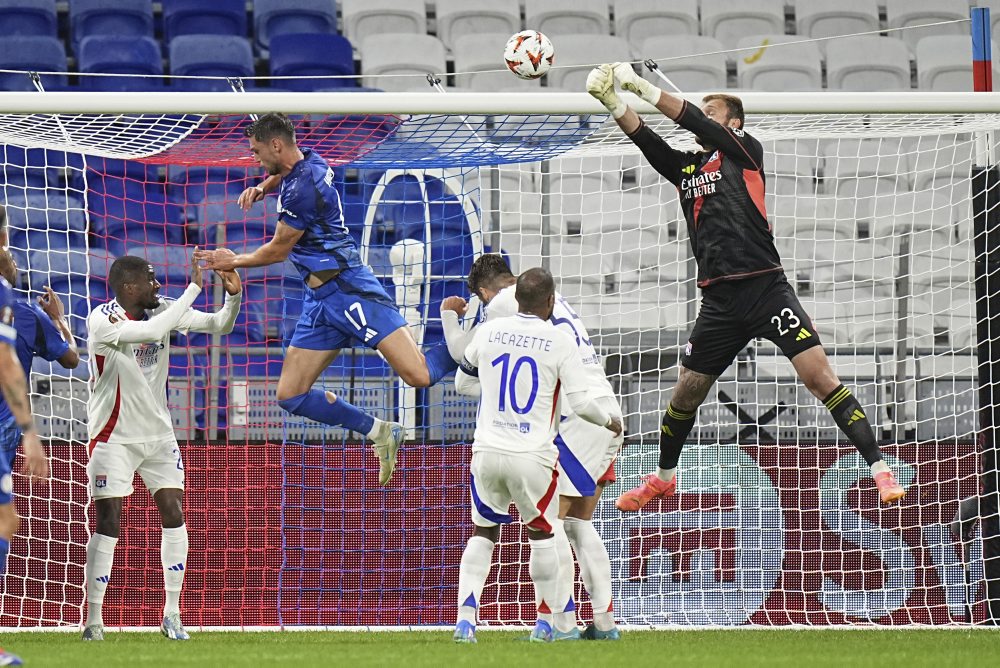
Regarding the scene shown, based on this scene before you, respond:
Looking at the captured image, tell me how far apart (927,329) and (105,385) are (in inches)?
Answer: 232

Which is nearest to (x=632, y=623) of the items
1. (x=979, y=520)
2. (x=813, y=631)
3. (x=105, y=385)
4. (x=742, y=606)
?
(x=742, y=606)

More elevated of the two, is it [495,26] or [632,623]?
[495,26]

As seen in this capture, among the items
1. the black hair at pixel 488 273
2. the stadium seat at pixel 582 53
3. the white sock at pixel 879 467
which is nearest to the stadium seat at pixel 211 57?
the stadium seat at pixel 582 53

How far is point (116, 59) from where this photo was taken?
504 inches

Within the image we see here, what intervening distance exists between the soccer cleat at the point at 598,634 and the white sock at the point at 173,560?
2141 mm

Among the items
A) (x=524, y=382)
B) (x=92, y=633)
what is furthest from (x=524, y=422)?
(x=92, y=633)

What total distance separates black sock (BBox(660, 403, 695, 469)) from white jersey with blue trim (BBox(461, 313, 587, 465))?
3.87ft

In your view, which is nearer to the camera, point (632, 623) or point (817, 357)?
point (817, 357)

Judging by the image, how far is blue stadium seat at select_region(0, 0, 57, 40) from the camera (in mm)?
13352

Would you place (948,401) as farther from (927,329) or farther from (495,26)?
(495,26)

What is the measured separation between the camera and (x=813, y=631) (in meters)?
7.57

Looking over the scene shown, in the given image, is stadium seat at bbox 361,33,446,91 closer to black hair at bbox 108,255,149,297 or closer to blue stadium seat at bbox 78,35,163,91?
blue stadium seat at bbox 78,35,163,91

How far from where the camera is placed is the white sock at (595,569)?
657cm

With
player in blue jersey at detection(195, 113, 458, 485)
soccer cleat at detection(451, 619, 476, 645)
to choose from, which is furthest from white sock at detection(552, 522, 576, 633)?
player in blue jersey at detection(195, 113, 458, 485)
